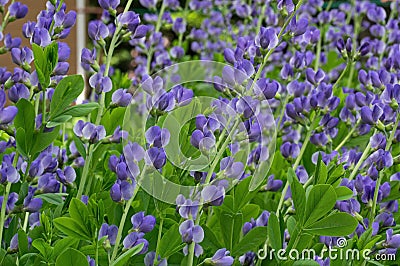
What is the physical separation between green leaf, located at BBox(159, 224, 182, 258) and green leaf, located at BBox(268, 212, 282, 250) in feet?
0.45

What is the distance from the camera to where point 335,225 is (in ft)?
3.39

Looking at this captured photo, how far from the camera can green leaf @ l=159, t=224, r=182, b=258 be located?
1.03m

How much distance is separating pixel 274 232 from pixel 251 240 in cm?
10

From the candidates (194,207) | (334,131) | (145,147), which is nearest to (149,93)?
(145,147)

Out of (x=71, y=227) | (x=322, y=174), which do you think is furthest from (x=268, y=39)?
(x=71, y=227)

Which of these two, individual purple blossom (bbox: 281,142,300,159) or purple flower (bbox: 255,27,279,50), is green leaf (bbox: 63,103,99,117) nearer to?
purple flower (bbox: 255,27,279,50)

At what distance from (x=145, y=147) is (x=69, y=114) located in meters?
0.14

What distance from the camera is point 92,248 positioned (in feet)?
3.47

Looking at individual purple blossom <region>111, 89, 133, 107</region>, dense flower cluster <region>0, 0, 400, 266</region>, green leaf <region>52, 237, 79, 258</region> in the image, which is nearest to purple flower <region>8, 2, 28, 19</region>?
dense flower cluster <region>0, 0, 400, 266</region>

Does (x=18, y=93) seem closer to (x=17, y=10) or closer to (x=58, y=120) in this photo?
(x=58, y=120)

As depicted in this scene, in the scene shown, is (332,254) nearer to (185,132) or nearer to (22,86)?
(185,132)

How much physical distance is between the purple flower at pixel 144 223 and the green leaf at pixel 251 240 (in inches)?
7.5

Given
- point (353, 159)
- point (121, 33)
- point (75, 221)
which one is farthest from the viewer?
point (353, 159)

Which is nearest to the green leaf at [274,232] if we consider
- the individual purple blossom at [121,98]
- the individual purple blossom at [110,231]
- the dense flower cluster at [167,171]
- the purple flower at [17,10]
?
the dense flower cluster at [167,171]
